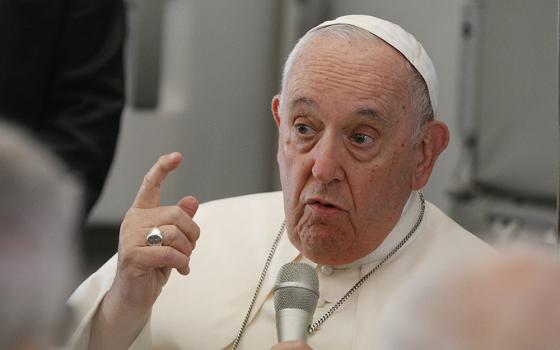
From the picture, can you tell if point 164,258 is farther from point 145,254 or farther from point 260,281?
point 260,281

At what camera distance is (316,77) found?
2.99 m

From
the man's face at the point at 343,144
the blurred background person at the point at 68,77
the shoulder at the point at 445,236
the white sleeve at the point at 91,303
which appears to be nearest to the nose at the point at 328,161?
the man's face at the point at 343,144

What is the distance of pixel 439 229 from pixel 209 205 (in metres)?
0.77

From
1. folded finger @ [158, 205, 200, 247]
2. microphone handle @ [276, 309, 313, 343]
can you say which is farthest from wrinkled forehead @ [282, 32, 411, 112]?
microphone handle @ [276, 309, 313, 343]

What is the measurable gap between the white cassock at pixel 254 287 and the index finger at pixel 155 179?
333mm

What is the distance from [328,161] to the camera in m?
2.92

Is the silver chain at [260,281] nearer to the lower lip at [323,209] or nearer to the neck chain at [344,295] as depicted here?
the neck chain at [344,295]

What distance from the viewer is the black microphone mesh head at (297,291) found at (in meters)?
2.38

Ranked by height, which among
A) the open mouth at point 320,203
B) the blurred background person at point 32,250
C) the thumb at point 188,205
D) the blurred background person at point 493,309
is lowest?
the open mouth at point 320,203

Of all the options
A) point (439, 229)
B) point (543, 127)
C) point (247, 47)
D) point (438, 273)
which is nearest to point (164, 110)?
point (247, 47)

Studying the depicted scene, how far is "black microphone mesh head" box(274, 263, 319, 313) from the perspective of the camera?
2377 mm

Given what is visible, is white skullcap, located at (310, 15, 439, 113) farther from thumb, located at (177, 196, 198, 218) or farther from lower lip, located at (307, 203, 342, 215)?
thumb, located at (177, 196, 198, 218)

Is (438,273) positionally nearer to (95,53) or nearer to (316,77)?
→ (316,77)

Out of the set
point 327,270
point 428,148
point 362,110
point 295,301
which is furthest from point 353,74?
point 295,301
